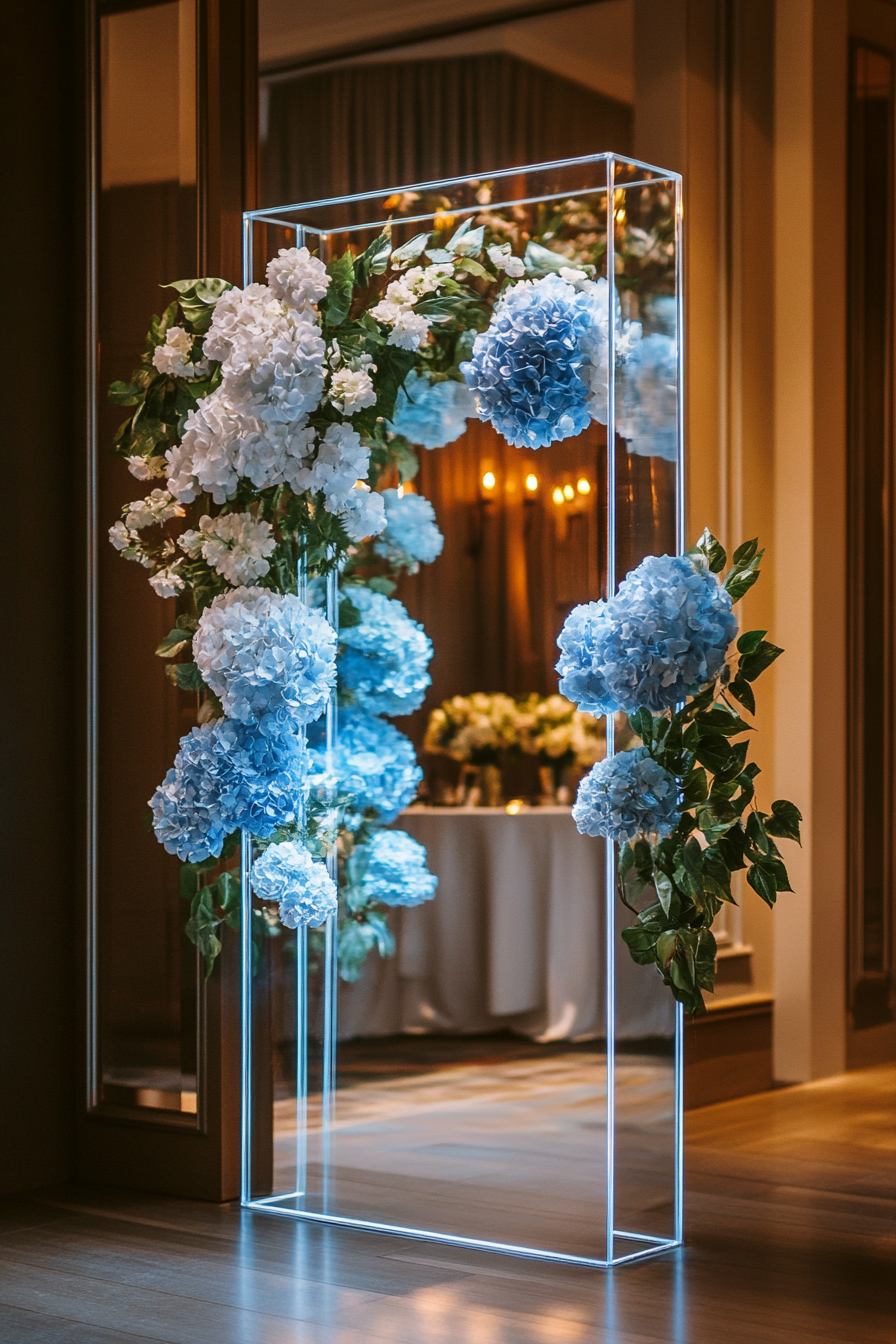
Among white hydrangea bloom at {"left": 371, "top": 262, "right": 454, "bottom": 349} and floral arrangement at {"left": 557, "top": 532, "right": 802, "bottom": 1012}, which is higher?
white hydrangea bloom at {"left": 371, "top": 262, "right": 454, "bottom": 349}

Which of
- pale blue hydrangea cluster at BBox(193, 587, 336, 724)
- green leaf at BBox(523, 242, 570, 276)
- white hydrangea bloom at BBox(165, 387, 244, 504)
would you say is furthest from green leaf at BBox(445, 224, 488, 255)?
pale blue hydrangea cluster at BBox(193, 587, 336, 724)

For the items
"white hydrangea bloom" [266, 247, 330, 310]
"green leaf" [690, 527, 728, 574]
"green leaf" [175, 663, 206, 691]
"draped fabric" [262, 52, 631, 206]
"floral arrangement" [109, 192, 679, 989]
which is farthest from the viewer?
"draped fabric" [262, 52, 631, 206]

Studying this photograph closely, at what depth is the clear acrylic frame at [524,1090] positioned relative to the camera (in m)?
3.25

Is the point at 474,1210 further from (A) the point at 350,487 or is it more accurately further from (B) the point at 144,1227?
(A) the point at 350,487

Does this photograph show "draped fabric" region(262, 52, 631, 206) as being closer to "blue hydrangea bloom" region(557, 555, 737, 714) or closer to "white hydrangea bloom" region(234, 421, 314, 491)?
"white hydrangea bloom" region(234, 421, 314, 491)

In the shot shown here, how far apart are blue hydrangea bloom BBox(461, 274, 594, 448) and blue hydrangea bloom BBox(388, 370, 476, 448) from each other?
0.36m

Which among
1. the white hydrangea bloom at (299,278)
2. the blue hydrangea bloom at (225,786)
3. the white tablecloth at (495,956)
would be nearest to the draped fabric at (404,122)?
the white tablecloth at (495,956)

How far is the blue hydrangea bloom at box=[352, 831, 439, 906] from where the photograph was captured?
3789mm

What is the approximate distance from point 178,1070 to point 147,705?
0.83 m

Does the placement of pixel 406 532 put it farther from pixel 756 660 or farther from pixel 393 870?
pixel 756 660

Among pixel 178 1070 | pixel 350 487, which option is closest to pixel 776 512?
pixel 350 487

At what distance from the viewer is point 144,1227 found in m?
3.60

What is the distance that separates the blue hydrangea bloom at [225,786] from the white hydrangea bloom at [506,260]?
1012 millimetres

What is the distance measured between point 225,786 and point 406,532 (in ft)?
2.52
